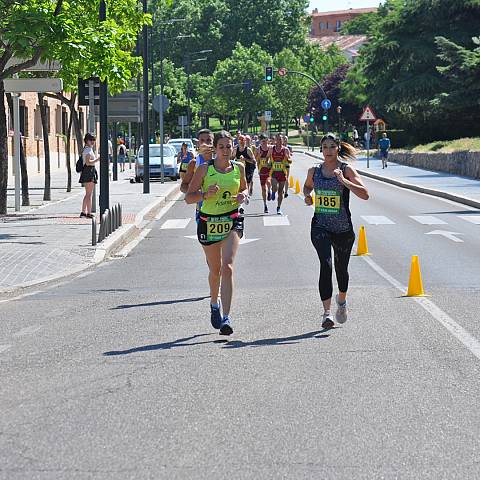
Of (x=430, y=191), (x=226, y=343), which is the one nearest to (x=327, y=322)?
(x=226, y=343)

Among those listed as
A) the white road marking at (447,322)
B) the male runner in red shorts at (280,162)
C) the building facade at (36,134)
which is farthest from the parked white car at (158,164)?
the white road marking at (447,322)

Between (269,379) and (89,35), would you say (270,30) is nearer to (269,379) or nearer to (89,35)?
(89,35)

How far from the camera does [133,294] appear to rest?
46.9 feet

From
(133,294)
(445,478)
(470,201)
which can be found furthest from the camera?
(470,201)

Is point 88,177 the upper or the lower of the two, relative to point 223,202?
lower

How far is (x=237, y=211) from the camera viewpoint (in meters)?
10.8

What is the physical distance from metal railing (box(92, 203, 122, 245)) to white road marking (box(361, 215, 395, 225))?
5.94 meters

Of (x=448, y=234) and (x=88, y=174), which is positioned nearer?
(x=448, y=234)

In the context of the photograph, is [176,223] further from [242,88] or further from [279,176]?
[242,88]

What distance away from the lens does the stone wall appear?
46.9 meters

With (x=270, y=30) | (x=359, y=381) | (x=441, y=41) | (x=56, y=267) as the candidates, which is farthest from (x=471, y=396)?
(x=270, y=30)

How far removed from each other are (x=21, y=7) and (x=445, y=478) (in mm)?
18772

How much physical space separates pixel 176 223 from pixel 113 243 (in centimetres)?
720

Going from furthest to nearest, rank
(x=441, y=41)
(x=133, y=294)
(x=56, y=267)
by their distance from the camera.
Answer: (x=441, y=41) < (x=56, y=267) < (x=133, y=294)
